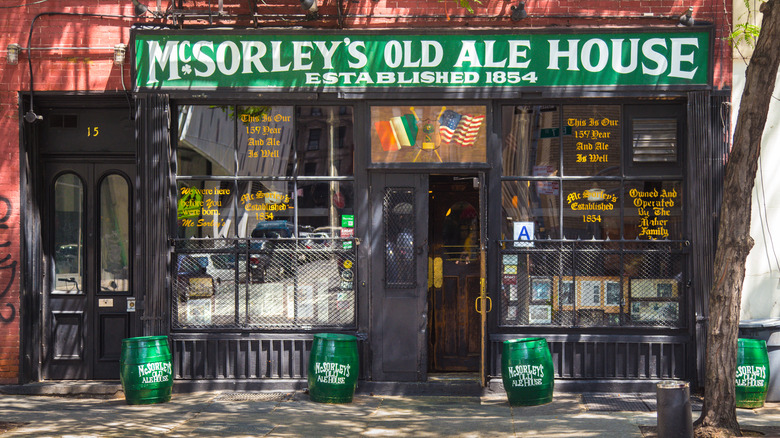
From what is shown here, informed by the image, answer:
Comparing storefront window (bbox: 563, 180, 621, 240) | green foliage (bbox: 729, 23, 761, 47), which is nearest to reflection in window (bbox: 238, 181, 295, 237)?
storefront window (bbox: 563, 180, 621, 240)

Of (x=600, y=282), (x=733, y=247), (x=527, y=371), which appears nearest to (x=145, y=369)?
(x=527, y=371)

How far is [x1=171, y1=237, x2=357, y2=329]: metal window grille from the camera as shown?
9.80 metres

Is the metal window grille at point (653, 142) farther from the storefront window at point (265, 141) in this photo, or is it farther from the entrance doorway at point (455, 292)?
the storefront window at point (265, 141)

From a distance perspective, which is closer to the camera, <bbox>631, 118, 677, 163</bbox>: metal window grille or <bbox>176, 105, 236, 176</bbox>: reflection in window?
<bbox>631, 118, 677, 163</bbox>: metal window grille

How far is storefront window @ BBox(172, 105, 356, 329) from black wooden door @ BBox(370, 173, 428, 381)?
1.06ft

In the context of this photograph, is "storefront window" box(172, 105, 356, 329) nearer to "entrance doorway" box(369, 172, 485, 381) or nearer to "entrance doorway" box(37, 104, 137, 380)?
"entrance doorway" box(369, 172, 485, 381)

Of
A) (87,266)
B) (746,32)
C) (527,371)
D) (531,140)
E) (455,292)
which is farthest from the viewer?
(455,292)

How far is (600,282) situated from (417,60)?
348 centimetres

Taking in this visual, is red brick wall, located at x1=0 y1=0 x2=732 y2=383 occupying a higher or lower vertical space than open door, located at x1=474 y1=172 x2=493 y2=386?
higher

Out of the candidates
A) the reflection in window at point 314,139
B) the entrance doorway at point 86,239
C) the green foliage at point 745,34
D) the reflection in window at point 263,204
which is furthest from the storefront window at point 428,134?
the entrance doorway at point 86,239

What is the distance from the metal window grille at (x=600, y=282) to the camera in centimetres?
966

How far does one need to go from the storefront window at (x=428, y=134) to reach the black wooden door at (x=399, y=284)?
28 centimetres

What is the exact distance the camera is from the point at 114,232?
33.8 ft

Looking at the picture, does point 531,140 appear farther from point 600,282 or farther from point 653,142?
point 600,282
